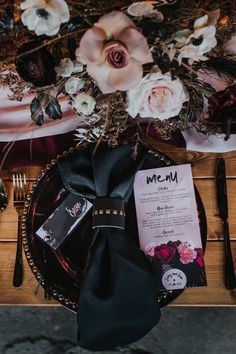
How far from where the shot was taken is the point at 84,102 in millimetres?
872

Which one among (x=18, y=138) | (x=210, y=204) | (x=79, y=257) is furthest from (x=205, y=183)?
(x=18, y=138)

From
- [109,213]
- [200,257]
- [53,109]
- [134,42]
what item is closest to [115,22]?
[134,42]

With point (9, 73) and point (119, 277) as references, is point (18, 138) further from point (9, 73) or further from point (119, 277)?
point (119, 277)

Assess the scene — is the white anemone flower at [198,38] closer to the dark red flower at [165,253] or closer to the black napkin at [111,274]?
the black napkin at [111,274]

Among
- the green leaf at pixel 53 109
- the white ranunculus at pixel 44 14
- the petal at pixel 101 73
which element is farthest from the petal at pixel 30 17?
the green leaf at pixel 53 109

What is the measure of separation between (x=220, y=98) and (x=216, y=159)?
17 centimetres

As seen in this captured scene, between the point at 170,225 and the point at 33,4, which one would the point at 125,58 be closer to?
the point at 33,4

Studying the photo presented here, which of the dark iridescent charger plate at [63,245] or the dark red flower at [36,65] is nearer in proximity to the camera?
the dark red flower at [36,65]

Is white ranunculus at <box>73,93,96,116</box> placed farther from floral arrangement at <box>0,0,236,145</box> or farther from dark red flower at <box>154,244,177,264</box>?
dark red flower at <box>154,244,177,264</box>

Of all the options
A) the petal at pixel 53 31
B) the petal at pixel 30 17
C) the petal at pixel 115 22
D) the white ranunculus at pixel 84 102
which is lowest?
the white ranunculus at pixel 84 102

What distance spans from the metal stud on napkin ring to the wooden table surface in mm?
174

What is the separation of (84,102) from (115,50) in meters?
0.17

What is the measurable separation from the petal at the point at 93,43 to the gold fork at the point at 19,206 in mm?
409

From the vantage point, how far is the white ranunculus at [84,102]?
2.84 ft
